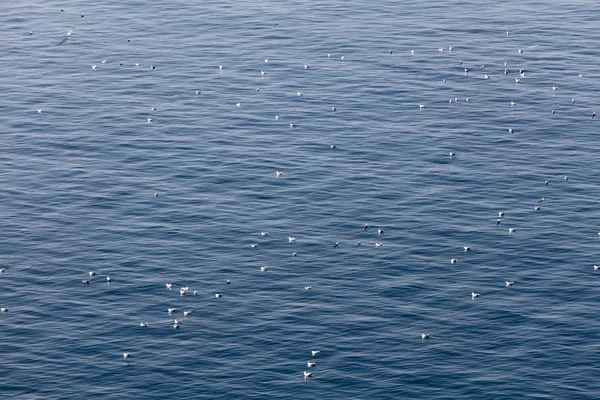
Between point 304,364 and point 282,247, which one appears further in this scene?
point 282,247

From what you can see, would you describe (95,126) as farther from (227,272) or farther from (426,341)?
(426,341)

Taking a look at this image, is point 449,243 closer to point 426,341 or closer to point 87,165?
point 426,341

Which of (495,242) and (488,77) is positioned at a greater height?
(488,77)

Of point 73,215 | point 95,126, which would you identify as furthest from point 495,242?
point 95,126

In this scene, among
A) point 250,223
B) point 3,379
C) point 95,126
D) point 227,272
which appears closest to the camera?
point 3,379

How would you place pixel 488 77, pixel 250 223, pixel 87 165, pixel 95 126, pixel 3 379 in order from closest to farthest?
pixel 3 379 → pixel 250 223 → pixel 87 165 → pixel 95 126 → pixel 488 77

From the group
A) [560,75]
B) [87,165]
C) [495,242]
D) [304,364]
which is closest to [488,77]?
[560,75]
